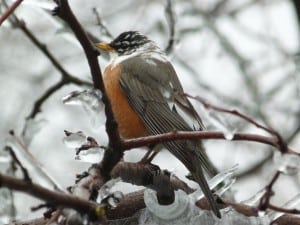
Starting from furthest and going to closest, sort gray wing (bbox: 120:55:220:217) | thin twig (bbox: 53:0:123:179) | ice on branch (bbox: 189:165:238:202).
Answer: gray wing (bbox: 120:55:220:217) < ice on branch (bbox: 189:165:238:202) < thin twig (bbox: 53:0:123:179)

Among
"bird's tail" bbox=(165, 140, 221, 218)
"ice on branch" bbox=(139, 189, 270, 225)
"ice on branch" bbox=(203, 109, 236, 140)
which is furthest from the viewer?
"bird's tail" bbox=(165, 140, 221, 218)

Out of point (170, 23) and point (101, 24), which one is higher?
point (101, 24)

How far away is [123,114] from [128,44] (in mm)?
1197

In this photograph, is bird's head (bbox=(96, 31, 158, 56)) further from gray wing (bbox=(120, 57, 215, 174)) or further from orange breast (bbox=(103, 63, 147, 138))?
orange breast (bbox=(103, 63, 147, 138))

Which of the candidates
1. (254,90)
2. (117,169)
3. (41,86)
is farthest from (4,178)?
(41,86)

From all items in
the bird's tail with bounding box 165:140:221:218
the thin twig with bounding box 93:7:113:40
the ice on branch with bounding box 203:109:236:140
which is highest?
the ice on branch with bounding box 203:109:236:140

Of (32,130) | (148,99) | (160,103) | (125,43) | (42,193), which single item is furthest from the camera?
(125,43)

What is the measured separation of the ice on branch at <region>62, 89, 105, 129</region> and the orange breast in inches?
76.1

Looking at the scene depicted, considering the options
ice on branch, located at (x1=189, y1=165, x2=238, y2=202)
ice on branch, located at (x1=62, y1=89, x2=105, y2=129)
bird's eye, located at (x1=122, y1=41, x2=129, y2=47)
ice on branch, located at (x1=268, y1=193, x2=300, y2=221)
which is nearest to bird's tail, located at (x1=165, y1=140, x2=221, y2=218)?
ice on branch, located at (x1=189, y1=165, x2=238, y2=202)

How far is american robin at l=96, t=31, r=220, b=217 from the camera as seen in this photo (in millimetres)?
4113

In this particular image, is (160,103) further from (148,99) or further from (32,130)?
(32,130)

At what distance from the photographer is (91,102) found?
8.71 feet

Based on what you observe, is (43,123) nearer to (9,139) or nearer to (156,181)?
(9,139)

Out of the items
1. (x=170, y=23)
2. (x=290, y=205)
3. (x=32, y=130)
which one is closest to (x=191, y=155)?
(x=290, y=205)
